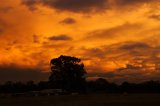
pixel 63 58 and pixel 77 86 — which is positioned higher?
pixel 63 58

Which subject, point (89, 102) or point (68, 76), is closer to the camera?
point (89, 102)

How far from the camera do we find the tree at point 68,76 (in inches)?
5305

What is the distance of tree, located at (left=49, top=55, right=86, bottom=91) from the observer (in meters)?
135

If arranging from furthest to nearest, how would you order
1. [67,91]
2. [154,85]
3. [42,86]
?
[42,86] < [154,85] < [67,91]

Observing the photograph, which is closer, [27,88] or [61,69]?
[61,69]

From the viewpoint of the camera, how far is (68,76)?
447 ft

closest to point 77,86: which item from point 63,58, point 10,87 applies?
point 63,58

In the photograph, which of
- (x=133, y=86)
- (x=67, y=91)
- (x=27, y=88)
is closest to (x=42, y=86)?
(x=27, y=88)

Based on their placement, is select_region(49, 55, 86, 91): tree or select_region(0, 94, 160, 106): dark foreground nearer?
select_region(0, 94, 160, 106): dark foreground

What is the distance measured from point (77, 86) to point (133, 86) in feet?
82.2

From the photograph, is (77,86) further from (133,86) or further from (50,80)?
(133,86)

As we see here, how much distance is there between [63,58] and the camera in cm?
14488

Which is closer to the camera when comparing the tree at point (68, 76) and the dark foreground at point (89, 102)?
the dark foreground at point (89, 102)

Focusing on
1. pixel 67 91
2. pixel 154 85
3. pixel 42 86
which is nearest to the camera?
pixel 67 91
